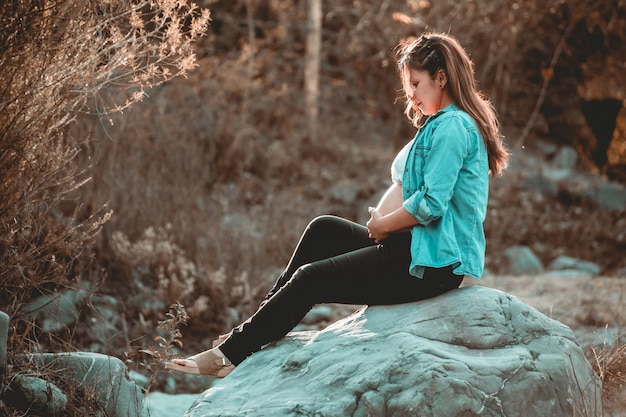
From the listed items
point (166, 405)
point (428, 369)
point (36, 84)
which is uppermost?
point (36, 84)

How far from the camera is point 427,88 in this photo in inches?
150

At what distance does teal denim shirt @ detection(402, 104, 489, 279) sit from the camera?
356 cm

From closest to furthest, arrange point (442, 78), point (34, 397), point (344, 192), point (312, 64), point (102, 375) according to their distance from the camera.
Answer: point (442, 78)
point (34, 397)
point (102, 375)
point (344, 192)
point (312, 64)

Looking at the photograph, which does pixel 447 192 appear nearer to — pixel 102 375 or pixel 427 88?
pixel 427 88

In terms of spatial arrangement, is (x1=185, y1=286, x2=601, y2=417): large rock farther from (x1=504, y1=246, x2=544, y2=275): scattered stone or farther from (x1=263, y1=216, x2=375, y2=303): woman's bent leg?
(x1=504, y1=246, x2=544, y2=275): scattered stone

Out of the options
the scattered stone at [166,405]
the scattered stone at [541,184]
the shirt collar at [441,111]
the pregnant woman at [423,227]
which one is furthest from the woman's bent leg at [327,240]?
the scattered stone at [541,184]

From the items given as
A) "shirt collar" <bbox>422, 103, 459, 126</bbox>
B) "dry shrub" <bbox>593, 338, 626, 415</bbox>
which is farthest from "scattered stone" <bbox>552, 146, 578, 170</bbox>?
"shirt collar" <bbox>422, 103, 459, 126</bbox>

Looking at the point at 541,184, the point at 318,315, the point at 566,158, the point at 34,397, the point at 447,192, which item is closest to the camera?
the point at 447,192

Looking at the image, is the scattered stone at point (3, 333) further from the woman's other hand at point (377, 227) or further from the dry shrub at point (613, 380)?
the dry shrub at point (613, 380)

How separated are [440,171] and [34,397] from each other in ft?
7.34

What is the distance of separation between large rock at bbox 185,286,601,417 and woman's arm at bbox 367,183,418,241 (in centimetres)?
35

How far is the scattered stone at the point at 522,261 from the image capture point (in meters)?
9.93

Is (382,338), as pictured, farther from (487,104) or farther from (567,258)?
(567,258)

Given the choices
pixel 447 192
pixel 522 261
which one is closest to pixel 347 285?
pixel 447 192
